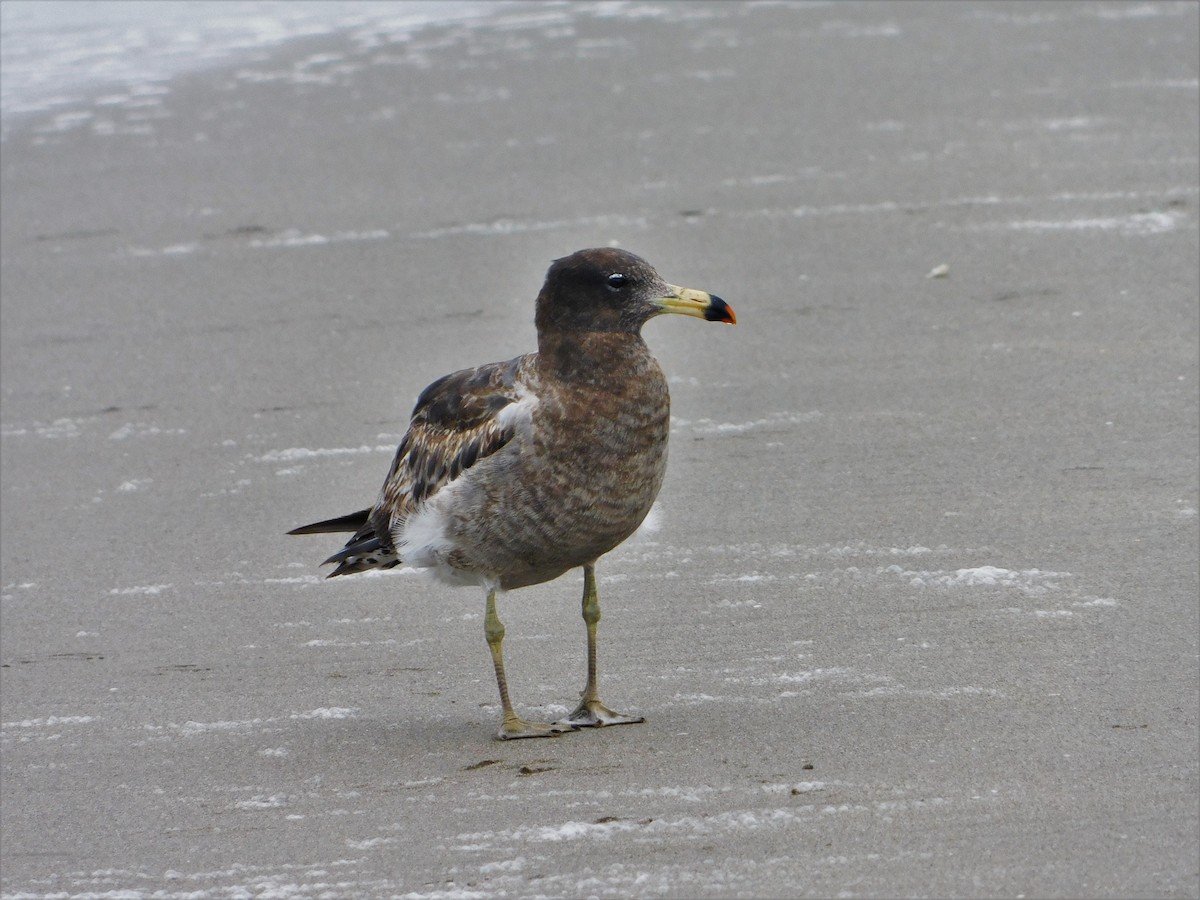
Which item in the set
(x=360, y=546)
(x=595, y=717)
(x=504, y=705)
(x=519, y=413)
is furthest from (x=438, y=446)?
(x=595, y=717)

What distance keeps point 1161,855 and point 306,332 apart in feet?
17.0

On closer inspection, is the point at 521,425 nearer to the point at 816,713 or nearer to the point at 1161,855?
the point at 816,713

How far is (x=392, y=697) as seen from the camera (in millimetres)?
4977

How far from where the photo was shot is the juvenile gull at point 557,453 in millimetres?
4613

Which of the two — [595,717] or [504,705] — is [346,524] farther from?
[595,717]

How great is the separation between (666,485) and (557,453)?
1785mm

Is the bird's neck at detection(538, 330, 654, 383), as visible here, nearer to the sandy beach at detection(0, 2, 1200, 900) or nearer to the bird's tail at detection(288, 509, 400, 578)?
the bird's tail at detection(288, 509, 400, 578)

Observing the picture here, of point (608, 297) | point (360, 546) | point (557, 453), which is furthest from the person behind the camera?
point (360, 546)

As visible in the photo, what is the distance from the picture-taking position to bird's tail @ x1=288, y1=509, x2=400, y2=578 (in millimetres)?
5121

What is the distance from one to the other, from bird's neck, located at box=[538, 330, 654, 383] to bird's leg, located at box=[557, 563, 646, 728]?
54 cm

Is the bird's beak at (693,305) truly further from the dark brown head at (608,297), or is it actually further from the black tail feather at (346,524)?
the black tail feather at (346,524)

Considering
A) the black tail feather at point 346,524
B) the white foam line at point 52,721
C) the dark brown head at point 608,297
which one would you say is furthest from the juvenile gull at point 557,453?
the white foam line at point 52,721

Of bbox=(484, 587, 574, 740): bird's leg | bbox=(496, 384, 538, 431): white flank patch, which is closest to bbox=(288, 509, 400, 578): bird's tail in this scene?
bbox=(484, 587, 574, 740): bird's leg

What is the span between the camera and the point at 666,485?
6348 mm
